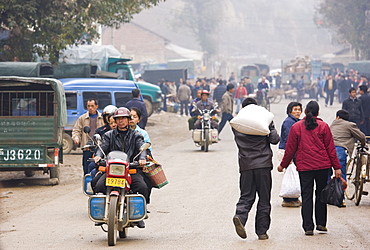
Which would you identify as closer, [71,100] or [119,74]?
[71,100]

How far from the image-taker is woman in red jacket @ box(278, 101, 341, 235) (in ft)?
26.8

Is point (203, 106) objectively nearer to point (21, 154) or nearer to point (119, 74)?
point (21, 154)

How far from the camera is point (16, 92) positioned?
45.8 ft

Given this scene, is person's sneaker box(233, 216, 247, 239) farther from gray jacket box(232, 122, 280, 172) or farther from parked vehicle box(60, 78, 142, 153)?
parked vehicle box(60, 78, 142, 153)

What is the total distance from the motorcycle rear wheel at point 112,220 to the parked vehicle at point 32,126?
19.3 ft

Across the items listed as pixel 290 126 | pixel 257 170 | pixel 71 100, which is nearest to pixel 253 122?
pixel 257 170

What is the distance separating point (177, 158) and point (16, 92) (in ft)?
17.1

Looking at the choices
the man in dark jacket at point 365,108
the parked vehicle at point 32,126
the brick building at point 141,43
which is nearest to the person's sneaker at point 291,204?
the parked vehicle at point 32,126

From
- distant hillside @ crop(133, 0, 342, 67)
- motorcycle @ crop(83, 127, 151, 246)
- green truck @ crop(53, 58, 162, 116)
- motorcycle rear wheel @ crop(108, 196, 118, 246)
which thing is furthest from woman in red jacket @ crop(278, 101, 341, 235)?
distant hillside @ crop(133, 0, 342, 67)

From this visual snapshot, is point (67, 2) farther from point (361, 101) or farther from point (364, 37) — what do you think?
point (364, 37)

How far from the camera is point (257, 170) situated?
8.03 m

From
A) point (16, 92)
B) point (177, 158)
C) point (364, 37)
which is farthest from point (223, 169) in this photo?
point (364, 37)

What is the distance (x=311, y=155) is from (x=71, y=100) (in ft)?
41.6

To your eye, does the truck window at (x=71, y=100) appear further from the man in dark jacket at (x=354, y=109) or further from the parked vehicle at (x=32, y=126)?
the man in dark jacket at (x=354, y=109)
